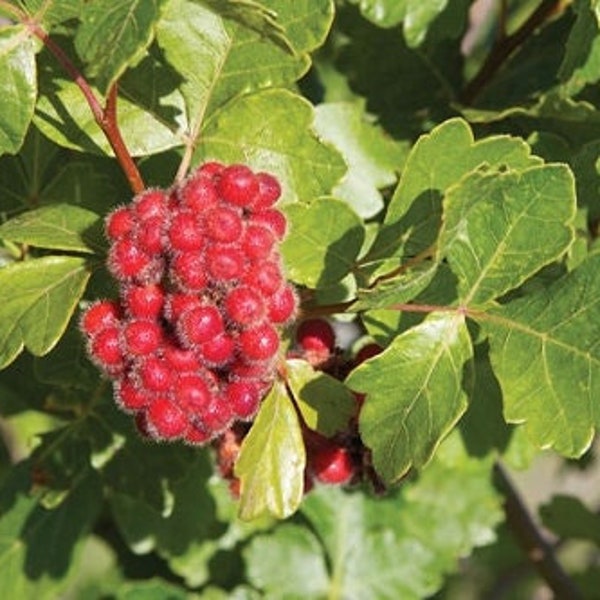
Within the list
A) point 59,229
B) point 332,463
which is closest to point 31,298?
point 59,229

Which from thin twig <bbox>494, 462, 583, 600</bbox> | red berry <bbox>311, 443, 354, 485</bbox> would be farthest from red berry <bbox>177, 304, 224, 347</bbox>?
thin twig <bbox>494, 462, 583, 600</bbox>

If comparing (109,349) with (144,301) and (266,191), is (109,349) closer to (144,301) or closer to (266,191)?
(144,301)

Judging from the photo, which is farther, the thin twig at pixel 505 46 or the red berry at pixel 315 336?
the thin twig at pixel 505 46

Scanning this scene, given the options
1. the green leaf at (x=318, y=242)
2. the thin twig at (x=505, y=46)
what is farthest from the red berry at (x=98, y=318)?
the thin twig at (x=505, y=46)

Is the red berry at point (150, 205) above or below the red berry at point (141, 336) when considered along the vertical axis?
above

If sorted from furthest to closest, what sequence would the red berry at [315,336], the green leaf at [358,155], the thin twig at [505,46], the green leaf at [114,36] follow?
1. the thin twig at [505,46]
2. the green leaf at [358,155]
3. the red berry at [315,336]
4. the green leaf at [114,36]

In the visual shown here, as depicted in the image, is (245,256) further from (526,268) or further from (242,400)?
(526,268)

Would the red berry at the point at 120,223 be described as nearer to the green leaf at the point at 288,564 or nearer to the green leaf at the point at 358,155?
the green leaf at the point at 358,155
